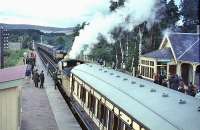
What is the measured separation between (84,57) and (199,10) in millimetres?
25735

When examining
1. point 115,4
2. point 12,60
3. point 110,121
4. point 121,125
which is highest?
point 115,4

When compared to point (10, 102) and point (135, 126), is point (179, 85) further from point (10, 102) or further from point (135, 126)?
point (135, 126)

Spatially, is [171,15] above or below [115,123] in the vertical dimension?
above

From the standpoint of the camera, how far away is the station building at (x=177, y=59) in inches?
1125

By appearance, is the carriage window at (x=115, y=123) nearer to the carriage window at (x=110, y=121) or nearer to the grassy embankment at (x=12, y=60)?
the carriage window at (x=110, y=121)

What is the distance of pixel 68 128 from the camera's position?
16594mm

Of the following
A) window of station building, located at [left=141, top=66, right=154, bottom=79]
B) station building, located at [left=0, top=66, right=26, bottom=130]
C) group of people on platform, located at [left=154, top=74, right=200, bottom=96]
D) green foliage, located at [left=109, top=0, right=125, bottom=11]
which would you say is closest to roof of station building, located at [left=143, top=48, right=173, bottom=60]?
window of station building, located at [left=141, top=66, right=154, bottom=79]

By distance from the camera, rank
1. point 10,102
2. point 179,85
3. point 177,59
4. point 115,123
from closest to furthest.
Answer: point 115,123 → point 10,102 → point 179,85 → point 177,59

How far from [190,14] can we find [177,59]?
2921 cm

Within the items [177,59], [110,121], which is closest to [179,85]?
[110,121]

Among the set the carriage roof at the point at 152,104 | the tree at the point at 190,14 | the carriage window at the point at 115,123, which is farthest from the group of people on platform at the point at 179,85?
the tree at the point at 190,14

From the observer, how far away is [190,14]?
57.0 meters

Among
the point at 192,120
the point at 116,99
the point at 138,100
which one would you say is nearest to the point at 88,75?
the point at 116,99

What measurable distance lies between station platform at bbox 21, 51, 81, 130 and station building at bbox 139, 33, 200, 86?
6.96 meters
